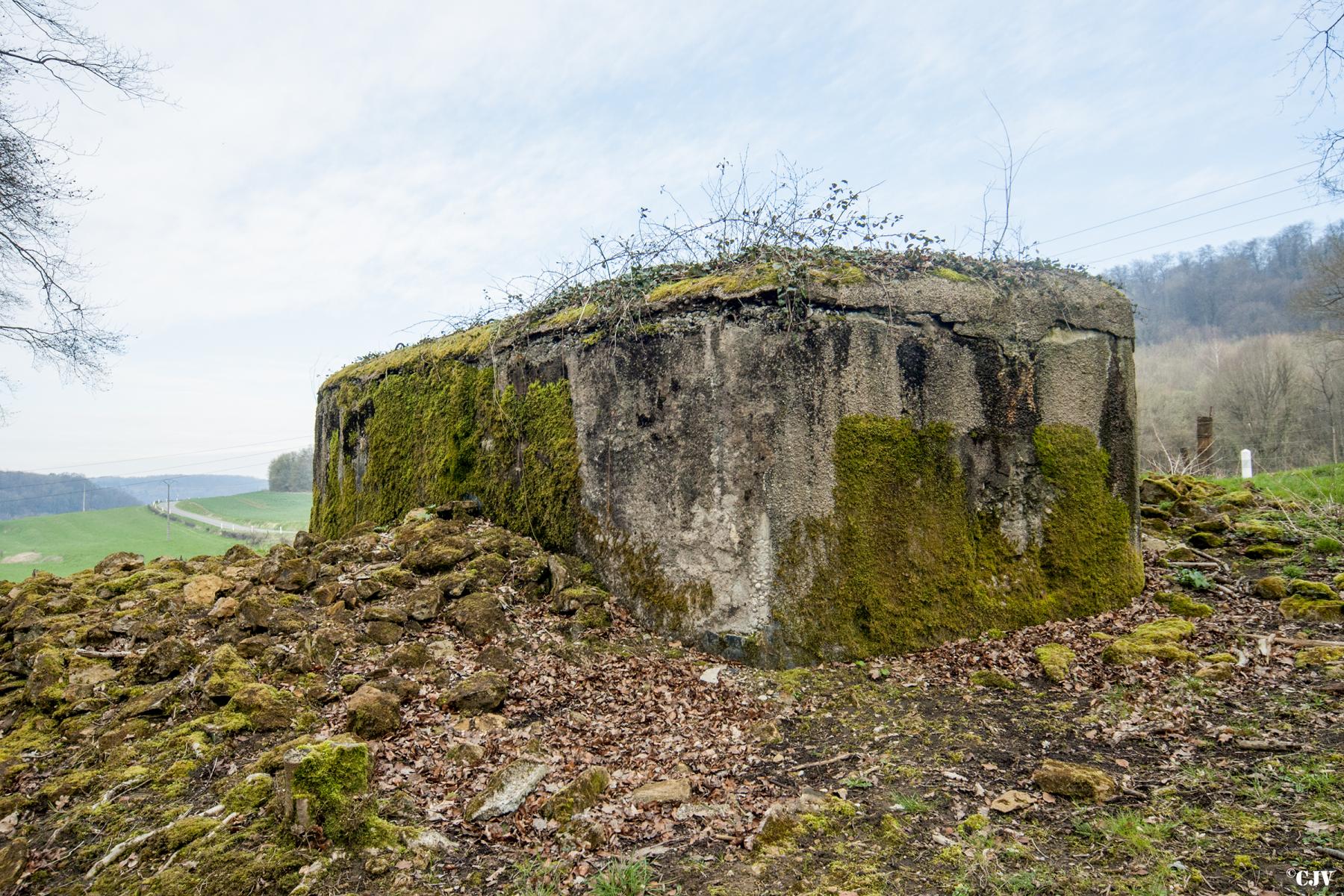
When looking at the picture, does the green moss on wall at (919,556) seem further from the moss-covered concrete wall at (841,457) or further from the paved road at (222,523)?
the paved road at (222,523)

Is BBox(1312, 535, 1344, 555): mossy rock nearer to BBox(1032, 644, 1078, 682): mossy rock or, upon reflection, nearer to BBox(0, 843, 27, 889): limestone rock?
BBox(1032, 644, 1078, 682): mossy rock

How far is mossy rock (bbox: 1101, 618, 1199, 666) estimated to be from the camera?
5.12 m

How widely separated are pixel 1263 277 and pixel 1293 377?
56.4 ft

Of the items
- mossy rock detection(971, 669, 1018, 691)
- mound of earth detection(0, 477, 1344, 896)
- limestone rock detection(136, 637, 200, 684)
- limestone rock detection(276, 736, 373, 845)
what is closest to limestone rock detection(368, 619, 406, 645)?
mound of earth detection(0, 477, 1344, 896)

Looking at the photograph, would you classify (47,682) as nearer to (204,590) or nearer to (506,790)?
(204,590)

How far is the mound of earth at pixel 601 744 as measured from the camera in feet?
10.4

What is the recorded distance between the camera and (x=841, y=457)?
215 inches

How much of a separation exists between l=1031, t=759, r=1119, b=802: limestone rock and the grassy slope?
10759mm

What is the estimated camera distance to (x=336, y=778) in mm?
3514

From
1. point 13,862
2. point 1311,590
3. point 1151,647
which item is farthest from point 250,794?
point 1311,590

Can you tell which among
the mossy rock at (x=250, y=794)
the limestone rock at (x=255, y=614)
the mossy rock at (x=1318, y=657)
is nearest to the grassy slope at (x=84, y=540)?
the limestone rock at (x=255, y=614)

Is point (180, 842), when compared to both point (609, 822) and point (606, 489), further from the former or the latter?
point (606, 489)

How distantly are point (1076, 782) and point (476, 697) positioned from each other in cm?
334

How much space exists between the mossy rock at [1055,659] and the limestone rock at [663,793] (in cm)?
282
